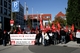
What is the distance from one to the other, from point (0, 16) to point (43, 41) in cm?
5119

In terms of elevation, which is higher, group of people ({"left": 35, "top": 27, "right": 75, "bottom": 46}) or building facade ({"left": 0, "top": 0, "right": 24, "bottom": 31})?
building facade ({"left": 0, "top": 0, "right": 24, "bottom": 31})

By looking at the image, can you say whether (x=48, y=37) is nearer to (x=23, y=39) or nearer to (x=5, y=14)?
(x=23, y=39)

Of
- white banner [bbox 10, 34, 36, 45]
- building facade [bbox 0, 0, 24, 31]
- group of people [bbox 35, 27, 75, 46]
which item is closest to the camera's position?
group of people [bbox 35, 27, 75, 46]

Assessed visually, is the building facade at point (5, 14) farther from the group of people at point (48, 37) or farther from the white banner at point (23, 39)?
the white banner at point (23, 39)

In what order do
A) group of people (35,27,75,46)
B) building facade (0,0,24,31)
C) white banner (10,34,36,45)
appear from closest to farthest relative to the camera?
group of people (35,27,75,46) → white banner (10,34,36,45) → building facade (0,0,24,31)

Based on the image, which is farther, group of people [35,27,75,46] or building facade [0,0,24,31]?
building facade [0,0,24,31]

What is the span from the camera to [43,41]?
22.3 meters

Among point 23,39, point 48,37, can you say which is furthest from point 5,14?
point 48,37

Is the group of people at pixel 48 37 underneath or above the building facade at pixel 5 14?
underneath

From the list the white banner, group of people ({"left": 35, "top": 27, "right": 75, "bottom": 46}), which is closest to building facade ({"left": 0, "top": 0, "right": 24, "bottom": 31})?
group of people ({"left": 35, "top": 27, "right": 75, "bottom": 46})

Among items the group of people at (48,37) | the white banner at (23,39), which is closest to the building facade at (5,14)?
the group of people at (48,37)

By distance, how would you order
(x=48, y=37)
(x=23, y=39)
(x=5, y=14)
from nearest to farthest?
(x=48, y=37) → (x=23, y=39) → (x=5, y=14)

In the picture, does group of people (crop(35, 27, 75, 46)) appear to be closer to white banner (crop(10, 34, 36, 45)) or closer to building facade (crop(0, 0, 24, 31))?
white banner (crop(10, 34, 36, 45))

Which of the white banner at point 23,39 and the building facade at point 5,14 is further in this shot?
the building facade at point 5,14
